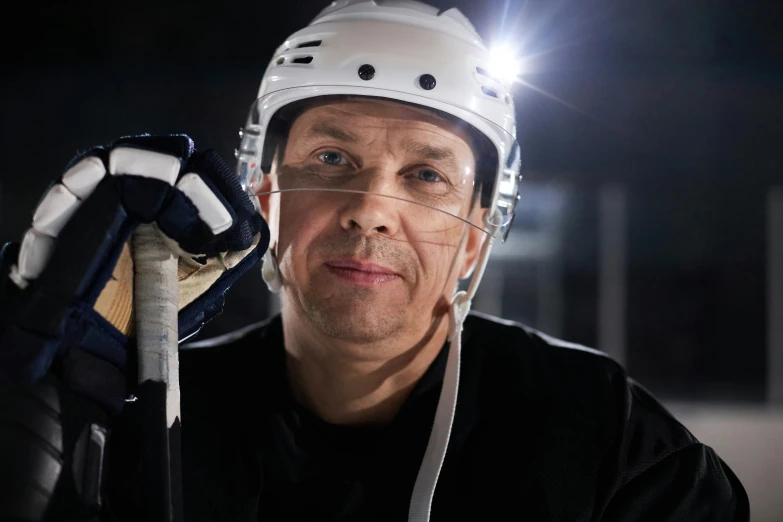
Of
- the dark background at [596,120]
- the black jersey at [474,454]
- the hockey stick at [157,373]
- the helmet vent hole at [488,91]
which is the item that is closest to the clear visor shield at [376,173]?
the helmet vent hole at [488,91]

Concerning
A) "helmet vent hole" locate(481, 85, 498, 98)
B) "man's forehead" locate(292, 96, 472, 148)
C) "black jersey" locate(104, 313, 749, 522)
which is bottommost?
"black jersey" locate(104, 313, 749, 522)

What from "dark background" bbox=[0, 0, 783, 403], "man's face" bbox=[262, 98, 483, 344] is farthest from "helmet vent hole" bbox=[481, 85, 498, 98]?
"dark background" bbox=[0, 0, 783, 403]

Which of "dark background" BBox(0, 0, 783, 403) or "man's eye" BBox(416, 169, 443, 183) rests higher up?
"dark background" BBox(0, 0, 783, 403)

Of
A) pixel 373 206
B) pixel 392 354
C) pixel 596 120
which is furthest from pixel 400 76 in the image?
pixel 596 120

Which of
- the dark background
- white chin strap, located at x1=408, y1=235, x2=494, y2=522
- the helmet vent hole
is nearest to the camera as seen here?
white chin strap, located at x1=408, y1=235, x2=494, y2=522

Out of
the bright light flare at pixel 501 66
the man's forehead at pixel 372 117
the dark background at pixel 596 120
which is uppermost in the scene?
the dark background at pixel 596 120

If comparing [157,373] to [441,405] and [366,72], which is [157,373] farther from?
[366,72]

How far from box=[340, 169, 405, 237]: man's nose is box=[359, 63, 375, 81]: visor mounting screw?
19cm

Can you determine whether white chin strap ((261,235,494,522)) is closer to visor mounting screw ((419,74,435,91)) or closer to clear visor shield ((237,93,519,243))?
clear visor shield ((237,93,519,243))

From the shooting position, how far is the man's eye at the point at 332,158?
1.47 m

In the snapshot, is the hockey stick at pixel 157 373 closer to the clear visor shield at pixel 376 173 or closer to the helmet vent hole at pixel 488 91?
the clear visor shield at pixel 376 173

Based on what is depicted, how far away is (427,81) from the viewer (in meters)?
1.44

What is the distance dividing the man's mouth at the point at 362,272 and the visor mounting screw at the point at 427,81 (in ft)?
1.21

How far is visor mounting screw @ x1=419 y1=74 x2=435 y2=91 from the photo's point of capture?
144cm
